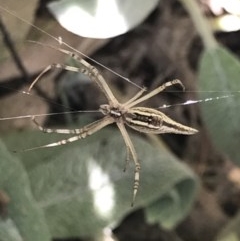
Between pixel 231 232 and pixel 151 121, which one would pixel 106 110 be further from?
pixel 231 232

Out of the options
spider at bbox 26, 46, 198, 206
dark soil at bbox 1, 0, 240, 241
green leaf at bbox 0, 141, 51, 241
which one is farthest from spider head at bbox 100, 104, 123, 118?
dark soil at bbox 1, 0, 240, 241

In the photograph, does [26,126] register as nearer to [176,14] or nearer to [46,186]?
[46,186]

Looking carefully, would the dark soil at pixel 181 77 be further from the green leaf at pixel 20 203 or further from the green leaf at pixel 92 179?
the green leaf at pixel 20 203

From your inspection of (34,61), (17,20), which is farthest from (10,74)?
(17,20)

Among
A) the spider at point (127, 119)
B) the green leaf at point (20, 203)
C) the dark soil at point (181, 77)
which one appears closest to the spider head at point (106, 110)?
the spider at point (127, 119)

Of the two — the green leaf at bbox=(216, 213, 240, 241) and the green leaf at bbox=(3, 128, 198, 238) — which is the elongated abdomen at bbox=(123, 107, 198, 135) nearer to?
the green leaf at bbox=(3, 128, 198, 238)
